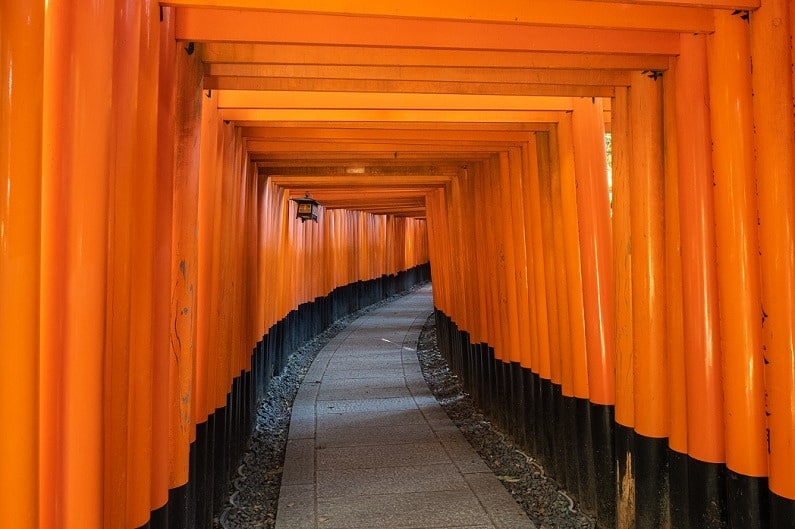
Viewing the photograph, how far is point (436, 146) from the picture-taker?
236 inches

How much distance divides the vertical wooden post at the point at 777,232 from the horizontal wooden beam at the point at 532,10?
0.24 metres

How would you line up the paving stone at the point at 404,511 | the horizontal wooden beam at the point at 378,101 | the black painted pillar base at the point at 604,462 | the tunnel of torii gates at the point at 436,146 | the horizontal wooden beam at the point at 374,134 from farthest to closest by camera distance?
the horizontal wooden beam at the point at 374,134 → the paving stone at the point at 404,511 → the horizontal wooden beam at the point at 378,101 → the black painted pillar base at the point at 604,462 → the tunnel of torii gates at the point at 436,146

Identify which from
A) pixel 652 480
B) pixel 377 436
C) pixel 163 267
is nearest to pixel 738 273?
pixel 652 480

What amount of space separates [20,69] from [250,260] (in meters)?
5.14

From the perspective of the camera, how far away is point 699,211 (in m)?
2.86

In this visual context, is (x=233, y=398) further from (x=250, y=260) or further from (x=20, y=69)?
(x=20, y=69)

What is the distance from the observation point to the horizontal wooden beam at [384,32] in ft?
9.00

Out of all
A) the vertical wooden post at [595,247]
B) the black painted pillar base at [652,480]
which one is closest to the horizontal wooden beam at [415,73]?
the vertical wooden post at [595,247]

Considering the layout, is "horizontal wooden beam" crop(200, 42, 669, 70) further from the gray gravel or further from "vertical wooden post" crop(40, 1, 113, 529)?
the gray gravel

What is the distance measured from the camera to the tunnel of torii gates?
5.34ft

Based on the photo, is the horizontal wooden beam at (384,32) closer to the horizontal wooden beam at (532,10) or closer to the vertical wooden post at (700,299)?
the horizontal wooden beam at (532,10)

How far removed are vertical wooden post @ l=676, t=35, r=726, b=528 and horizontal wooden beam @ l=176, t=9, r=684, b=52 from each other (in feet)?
1.06

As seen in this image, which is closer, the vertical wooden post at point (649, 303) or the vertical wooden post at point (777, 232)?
the vertical wooden post at point (777, 232)

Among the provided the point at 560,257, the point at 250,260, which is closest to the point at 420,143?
the point at 560,257
